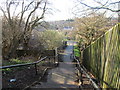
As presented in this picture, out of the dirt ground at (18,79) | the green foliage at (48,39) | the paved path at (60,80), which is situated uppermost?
the green foliage at (48,39)

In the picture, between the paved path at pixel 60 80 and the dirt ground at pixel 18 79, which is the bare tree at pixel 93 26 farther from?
the dirt ground at pixel 18 79

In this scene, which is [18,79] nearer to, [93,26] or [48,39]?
[93,26]

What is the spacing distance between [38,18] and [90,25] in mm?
A: 7548

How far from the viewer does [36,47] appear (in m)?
20.0

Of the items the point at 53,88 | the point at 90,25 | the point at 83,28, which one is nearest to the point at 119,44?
the point at 53,88

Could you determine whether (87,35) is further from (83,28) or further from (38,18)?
(38,18)

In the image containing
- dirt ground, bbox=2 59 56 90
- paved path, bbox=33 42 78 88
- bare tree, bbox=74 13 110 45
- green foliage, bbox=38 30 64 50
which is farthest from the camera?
green foliage, bbox=38 30 64 50

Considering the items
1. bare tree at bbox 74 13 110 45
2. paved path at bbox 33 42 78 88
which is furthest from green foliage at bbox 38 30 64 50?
paved path at bbox 33 42 78 88

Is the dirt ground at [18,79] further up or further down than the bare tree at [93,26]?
further down

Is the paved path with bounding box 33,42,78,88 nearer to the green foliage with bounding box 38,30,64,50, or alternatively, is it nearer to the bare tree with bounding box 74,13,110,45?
the bare tree with bounding box 74,13,110,45

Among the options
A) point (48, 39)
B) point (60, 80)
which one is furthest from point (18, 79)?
point (48, 39)

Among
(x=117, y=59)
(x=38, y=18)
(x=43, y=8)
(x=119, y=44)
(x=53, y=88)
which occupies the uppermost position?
(x=43, y=8)

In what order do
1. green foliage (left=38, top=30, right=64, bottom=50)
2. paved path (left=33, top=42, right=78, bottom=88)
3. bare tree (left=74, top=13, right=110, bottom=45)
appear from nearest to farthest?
paved path (left=33, top=42, right=78, bottom=88)
bare tree (left=74, top=13, right=110, bottom=45)
green foliage (left=38, top=30, right=64, bottom=50)

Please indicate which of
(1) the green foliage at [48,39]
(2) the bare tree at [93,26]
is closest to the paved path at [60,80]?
(2) the bare tree at [93,26]
